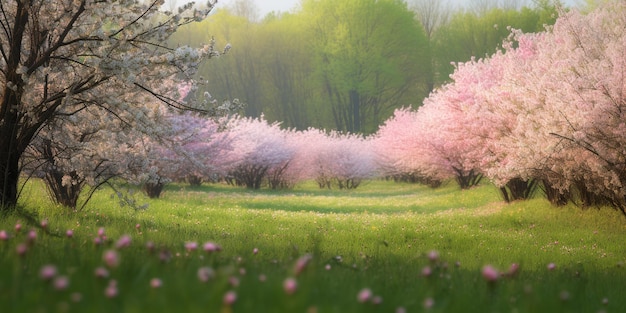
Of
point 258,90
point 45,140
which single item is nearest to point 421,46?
point 258,90

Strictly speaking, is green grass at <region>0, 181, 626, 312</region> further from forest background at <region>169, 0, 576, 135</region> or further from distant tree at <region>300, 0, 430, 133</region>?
forest background at <region>169, 0, 576, 135</region>

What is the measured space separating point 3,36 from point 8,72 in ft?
3.58

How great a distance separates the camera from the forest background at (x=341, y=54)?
62406 millimetres

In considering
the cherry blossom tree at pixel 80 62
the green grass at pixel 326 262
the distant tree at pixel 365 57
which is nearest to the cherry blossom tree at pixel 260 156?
the green grass at pixel 326 262

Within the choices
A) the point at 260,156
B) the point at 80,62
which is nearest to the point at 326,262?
the point at 80,62

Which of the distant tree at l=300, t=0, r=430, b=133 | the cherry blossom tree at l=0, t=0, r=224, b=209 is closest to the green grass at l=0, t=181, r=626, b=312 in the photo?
the cherry blossom tree at l=0, t=0, r=224, b=209

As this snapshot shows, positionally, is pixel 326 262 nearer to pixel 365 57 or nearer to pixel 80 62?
pixel 80 62

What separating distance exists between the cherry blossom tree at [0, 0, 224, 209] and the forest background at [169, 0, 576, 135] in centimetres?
5382

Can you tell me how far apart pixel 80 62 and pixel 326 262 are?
5.47 meters

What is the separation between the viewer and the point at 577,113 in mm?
12164

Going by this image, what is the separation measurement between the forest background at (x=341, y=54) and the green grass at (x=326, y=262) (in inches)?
1809

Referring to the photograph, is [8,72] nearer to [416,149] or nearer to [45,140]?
[45,140]

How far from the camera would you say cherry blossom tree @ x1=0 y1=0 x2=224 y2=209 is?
8102mm

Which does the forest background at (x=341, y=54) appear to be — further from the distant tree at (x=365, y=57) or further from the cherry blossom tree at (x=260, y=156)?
the cherry blossom tree at (x=260, y=156)
